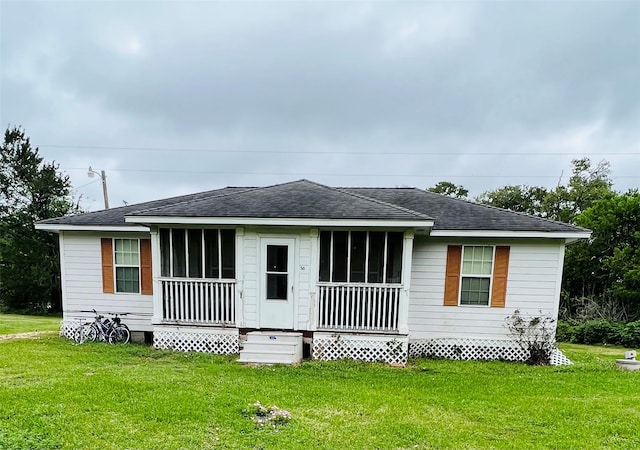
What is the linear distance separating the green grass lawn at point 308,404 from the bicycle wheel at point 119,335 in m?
1.12

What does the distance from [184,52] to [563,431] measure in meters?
15.7

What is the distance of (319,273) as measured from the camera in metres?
7.33

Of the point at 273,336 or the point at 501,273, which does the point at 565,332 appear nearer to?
the point at 501,273

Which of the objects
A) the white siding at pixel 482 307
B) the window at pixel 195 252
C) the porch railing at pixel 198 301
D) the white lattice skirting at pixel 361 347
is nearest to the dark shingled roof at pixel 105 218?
the window at pixel 195 252

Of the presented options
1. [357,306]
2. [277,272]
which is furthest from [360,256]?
[277,272]

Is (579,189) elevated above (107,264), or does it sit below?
above

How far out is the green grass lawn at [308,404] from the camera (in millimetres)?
3559

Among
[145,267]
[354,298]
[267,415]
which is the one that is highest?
[145,267]

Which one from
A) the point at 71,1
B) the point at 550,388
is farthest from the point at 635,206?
the point at 71,1

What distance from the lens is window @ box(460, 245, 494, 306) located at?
750 cm

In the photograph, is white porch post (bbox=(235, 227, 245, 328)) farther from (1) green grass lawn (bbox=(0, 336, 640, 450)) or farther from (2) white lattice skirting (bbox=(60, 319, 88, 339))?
(2) white lattice skirting (bbox=(60, 319, 88, 339))

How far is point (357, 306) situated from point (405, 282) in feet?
3.56

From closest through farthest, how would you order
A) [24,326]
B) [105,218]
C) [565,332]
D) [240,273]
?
[240,273] → [105,218] → [24,326] → [565,332]

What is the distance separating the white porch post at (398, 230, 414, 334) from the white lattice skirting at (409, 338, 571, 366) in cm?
114
